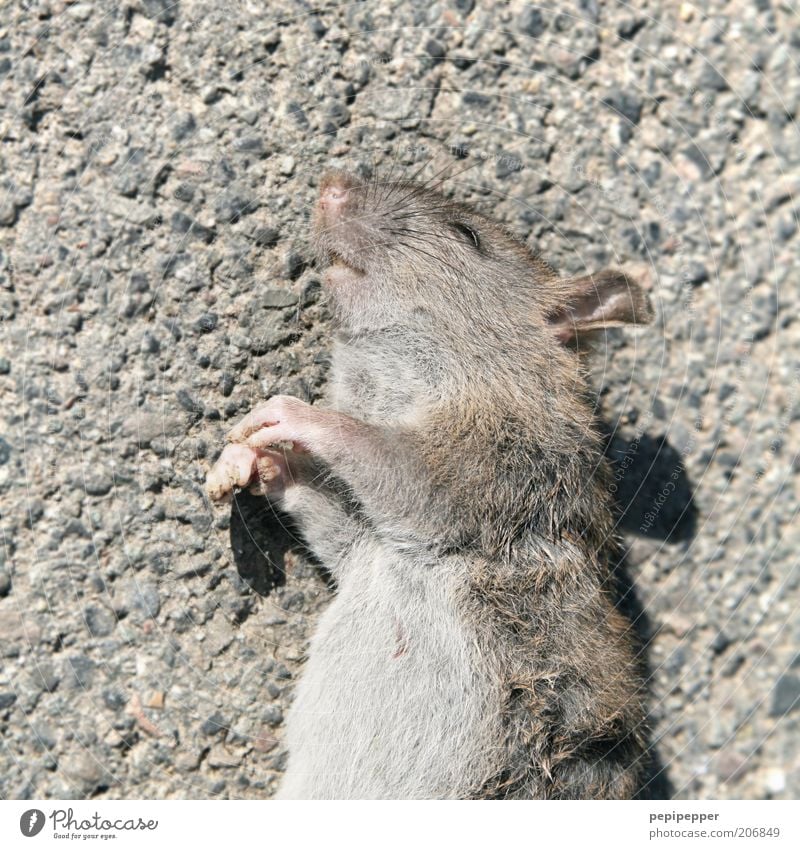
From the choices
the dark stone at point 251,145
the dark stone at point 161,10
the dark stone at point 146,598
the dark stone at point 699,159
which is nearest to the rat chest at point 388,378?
the dark stone at point 251,145

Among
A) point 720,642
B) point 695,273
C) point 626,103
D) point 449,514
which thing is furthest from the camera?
point 720,642

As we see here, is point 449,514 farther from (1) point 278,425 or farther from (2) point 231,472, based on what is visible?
(2) point 231,472

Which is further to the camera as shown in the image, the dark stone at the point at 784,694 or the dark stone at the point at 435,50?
the dark stone at the point at 784,694

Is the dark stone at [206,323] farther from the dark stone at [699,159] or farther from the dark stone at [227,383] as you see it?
the dark stone at [699,159]

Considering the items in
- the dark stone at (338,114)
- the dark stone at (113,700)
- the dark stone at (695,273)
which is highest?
the dark stone at (338,114)

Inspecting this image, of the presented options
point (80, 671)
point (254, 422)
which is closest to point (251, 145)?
point (254, 422)
